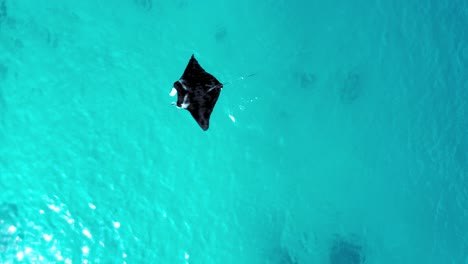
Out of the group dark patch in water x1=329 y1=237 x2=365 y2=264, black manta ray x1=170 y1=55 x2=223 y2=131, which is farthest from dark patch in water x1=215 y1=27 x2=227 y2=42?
dark patch in water x1=329 y1=237 x2=365 y2=264

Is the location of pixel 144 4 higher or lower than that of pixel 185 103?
higher

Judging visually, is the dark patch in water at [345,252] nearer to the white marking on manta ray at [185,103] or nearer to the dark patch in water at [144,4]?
the white marking on manta ray at [185,103]

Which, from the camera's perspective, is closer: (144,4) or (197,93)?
(197,93)

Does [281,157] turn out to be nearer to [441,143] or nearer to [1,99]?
[441,143]

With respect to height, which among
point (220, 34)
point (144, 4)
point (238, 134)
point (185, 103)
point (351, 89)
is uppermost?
point (351, 89)

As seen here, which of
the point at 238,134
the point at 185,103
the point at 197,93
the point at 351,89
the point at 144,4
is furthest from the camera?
the point at 144,4

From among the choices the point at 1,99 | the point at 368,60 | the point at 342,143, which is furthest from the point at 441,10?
the point at 1,99

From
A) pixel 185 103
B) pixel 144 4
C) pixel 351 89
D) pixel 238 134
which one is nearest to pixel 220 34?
pixel 144 4

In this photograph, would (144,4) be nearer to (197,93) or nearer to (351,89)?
(197,93)
